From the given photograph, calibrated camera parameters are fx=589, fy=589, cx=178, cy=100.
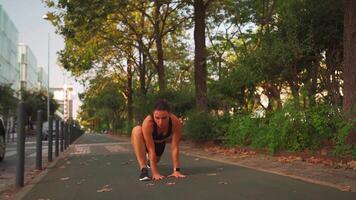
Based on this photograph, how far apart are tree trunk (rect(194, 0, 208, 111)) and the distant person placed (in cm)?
1193

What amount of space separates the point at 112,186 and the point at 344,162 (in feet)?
15.4

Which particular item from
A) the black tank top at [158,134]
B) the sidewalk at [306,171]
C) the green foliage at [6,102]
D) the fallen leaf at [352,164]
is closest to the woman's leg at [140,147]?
the black tank top at [158,134]

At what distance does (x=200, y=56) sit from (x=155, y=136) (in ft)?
39.7

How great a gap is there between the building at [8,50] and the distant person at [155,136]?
75623 mm

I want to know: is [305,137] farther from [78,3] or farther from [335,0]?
[78,3]

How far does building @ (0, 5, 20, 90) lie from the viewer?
3423 inches

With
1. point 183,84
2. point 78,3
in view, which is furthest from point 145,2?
point 183,84

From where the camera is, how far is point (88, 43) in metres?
31.8

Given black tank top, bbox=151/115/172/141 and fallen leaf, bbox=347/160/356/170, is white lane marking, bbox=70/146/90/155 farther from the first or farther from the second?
fallen leaf, bbox=347/160/356/170

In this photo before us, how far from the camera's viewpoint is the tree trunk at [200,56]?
2127 cm

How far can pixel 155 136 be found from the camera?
9.43m

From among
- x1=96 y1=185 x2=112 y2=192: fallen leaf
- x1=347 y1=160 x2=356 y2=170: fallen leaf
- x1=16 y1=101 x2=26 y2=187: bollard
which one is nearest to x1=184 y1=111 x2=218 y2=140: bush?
x1=347 y1=160 x2=356 y2=170: fallen leaf

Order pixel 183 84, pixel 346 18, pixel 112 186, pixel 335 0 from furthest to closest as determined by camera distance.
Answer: pixel 183 84 → pixel 335 0 → pixel 346 18 → pixel 112 186

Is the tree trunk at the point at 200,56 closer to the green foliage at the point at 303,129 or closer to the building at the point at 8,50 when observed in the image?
the green foliage at the point at 303,129
